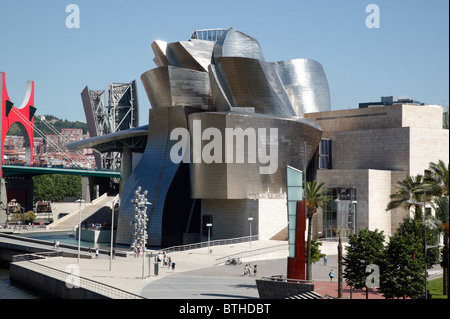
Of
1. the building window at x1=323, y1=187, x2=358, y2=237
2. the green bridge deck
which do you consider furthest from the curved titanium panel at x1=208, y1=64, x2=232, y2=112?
the green bridge deck

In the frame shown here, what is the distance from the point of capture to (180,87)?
63.2 meters

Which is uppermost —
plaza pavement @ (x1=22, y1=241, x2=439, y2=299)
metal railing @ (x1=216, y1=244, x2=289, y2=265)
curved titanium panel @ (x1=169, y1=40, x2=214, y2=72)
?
curved titanium panel @ (x1=169, y1=40, x2=214, y2=72)

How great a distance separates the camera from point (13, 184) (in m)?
108

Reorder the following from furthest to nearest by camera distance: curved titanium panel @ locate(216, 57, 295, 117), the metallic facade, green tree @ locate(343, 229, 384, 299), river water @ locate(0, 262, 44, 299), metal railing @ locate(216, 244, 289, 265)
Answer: curved titanium panel @ locate(216, 57, 295, 117) < the metallic facade < metal railing @ locate(216, 244, 289, 265) < river water @ locate(0, 262, 44, 299) < green tree @ locate(343, 229, 384, 299)

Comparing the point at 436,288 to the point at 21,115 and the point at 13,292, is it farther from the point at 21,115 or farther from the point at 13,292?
the point at 21,115

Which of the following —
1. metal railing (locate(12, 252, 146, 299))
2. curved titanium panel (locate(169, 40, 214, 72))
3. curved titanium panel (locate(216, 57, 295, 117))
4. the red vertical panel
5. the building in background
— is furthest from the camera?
curved titanium panel (locate(169, 40, 214, 72))

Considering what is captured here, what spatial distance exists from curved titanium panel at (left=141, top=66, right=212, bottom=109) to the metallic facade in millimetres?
97

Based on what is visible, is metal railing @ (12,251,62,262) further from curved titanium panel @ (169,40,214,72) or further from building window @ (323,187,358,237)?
curved titanium panel @ (169,40,214,72)

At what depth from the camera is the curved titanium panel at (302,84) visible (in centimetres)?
7269

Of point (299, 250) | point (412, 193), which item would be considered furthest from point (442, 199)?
point (412, 193)

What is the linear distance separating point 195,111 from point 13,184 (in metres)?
55.1

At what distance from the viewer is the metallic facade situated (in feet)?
191

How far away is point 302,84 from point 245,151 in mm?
18080

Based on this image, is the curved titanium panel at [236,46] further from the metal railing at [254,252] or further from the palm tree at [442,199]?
the palm tree at [442,199]
